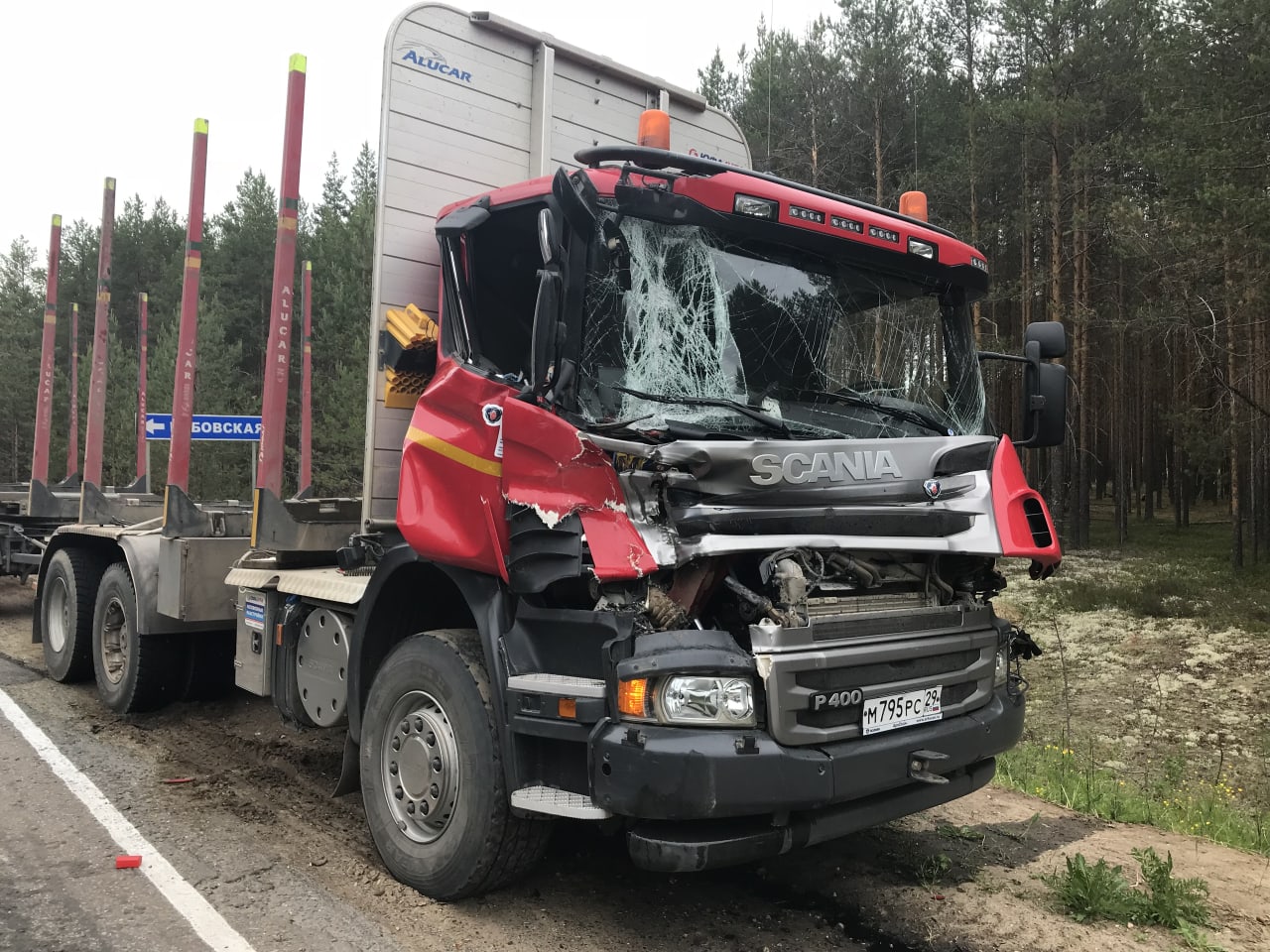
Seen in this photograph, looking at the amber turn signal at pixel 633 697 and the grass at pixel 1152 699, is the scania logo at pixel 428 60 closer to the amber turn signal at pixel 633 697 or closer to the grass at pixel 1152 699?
the amber turn signal at pixel 633 697

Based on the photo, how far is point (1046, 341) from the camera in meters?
4.37

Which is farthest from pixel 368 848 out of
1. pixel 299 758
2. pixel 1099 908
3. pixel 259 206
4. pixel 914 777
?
pixel 259 206

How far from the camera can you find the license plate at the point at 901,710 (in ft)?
10.5

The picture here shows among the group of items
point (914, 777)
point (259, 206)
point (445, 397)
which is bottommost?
point (914, 777)

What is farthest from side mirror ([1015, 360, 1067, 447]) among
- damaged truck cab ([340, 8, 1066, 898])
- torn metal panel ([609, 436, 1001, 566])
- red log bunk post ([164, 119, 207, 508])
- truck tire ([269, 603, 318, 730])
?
red log bunk post ([164, 119, 207, 508])

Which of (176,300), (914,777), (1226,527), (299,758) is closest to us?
(914,777)

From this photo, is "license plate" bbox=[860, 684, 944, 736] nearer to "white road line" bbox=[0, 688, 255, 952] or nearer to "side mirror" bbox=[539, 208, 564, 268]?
"side mirror" bbox=[539, 208, 564, 268]

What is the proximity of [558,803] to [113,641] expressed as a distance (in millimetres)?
5265

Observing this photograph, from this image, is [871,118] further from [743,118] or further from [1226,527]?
[1226,527]

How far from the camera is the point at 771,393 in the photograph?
3.76 meters

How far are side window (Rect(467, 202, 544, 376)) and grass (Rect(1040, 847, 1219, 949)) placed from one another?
311 cm

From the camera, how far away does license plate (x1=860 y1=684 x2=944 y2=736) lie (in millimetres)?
A: 3188

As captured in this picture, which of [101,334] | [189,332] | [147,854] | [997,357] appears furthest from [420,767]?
[101,334]

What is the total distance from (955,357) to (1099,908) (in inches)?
96.8
